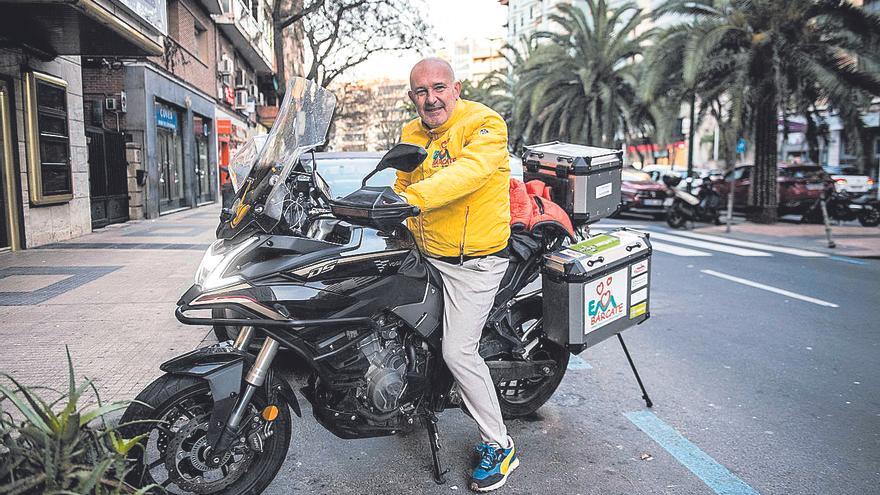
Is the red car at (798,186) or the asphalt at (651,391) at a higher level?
the red car at (798,186)

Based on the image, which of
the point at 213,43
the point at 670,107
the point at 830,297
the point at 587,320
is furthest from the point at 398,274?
the point at 213,43

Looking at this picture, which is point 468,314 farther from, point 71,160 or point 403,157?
point 71,160

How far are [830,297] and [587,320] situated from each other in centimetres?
576

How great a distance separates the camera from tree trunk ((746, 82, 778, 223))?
58.2ft

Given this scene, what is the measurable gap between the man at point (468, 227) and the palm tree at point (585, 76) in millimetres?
23069

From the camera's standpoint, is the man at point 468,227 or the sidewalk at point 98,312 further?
the sidewalk at point 98,312

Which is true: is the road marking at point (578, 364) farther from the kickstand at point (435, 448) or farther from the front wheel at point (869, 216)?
the front wheel at point (869, 216)

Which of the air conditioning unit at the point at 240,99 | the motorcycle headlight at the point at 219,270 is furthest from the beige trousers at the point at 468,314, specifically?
the air conditioning unit at the point at 240,99

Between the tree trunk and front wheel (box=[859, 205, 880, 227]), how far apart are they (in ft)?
6.93

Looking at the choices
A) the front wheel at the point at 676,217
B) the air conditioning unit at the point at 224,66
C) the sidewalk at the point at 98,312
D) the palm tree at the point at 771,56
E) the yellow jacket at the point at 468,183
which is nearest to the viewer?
the yellow jacket at the point at 468,183

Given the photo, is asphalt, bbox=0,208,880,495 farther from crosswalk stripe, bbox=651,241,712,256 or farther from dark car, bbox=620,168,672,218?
dark car, bbox=620,168,672,218

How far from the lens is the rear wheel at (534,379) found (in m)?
3.86

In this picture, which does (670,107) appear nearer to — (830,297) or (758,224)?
(758,224)

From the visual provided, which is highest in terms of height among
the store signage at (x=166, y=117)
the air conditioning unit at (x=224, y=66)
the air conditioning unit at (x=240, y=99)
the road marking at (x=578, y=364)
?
the air conditioning unit at (x=224, y=66)
